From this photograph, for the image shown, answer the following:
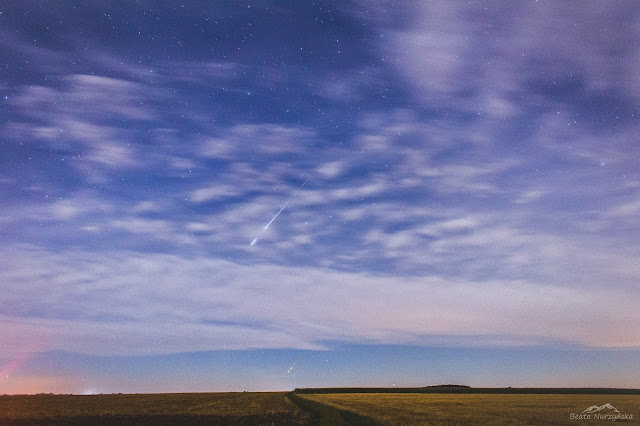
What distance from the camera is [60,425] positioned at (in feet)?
131

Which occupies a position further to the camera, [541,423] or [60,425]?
[60,425]

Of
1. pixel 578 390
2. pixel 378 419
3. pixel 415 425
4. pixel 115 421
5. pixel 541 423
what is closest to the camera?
pixel 415 425

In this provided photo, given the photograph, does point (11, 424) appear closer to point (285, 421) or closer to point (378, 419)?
point (285, 421)

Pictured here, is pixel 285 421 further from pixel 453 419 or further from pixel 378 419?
pixel 453 419

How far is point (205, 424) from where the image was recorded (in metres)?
38.9

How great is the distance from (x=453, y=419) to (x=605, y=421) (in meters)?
9.81

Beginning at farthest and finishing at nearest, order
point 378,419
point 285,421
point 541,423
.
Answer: point 285,421 → point 378,419 → point 541,423

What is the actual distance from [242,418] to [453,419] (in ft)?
57.0

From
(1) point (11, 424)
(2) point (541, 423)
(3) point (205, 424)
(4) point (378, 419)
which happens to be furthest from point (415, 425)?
(1) point (11, 424)

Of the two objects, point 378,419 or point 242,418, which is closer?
point 378,419

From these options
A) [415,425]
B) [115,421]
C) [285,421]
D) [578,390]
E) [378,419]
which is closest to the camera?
[415,425]

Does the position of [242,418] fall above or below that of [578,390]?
above

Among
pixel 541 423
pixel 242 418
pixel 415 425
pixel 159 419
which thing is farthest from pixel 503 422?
pixel 159 419

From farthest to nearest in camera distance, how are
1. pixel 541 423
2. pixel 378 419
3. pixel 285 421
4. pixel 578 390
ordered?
1. pixel 578 390
2. pixel 285 421
3. pixel 378 419
4. pixel 541 423
